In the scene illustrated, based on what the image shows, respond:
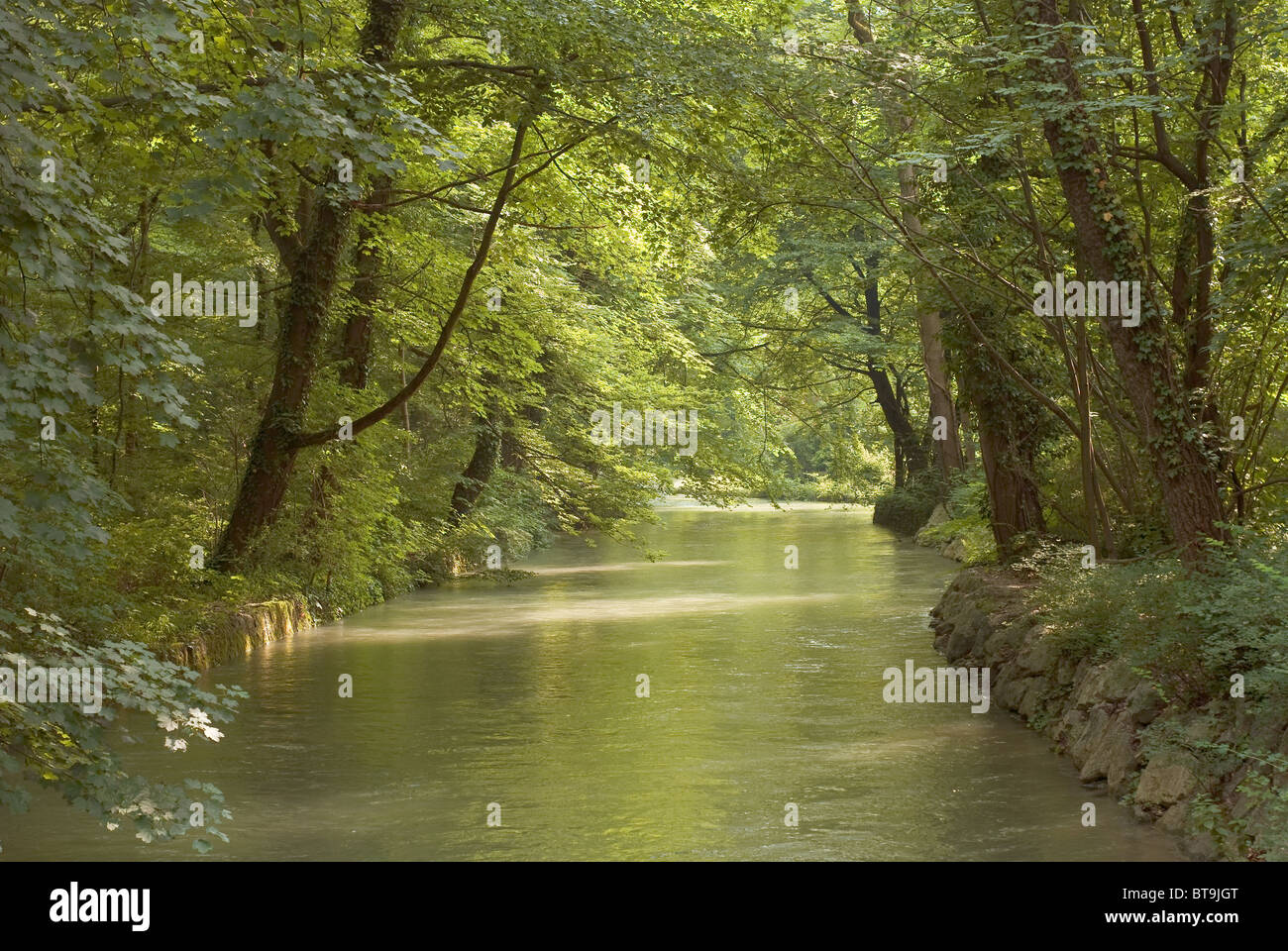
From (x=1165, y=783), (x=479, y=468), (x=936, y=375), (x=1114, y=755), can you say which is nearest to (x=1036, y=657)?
(x=1114, y=755)

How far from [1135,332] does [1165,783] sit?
4.37 m

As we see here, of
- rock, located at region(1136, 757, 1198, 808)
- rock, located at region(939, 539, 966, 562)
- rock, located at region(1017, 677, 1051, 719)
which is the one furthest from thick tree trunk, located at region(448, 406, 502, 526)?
rock, located at region(1136, 757, 1198, 808)

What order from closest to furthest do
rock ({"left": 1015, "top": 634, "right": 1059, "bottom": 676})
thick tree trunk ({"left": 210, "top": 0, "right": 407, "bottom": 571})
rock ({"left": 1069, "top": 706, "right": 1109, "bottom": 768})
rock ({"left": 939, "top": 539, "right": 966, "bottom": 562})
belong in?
rock ({"left": 1069, "top": 706, "right": 1109, "bottom": 768}) < rock ({"left": 1015, "top": 634, "right": 1059, "bottom": 676}) < thick tree trunk ({"left": 210, "top": 0, "right": 407, "bottom": 571}) < rock ({"left": 939, "top": 539, "right": 966, "bottom": 562})

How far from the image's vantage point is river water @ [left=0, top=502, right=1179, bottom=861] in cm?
892

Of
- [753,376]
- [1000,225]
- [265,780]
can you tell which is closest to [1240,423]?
[1000,225]

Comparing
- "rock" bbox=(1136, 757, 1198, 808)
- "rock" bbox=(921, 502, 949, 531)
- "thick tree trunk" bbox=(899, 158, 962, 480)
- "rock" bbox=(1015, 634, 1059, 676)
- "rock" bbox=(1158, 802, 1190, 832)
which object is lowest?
"rock" bbox=(1158, 802, 1190, 832)

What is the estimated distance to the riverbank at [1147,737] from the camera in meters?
7.85

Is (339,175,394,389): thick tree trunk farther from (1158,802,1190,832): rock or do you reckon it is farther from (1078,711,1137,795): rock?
(1158,802,1190,832): rock

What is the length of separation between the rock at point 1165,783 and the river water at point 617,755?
0.73ft

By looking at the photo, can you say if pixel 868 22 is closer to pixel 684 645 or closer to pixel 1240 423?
pixel 684 645

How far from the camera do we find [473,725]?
13.0m

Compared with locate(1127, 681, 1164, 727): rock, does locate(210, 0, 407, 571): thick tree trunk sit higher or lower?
higher

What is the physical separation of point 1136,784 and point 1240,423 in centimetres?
445

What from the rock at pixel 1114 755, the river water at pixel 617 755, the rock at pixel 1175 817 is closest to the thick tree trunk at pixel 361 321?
the river water at pixel 617 755
